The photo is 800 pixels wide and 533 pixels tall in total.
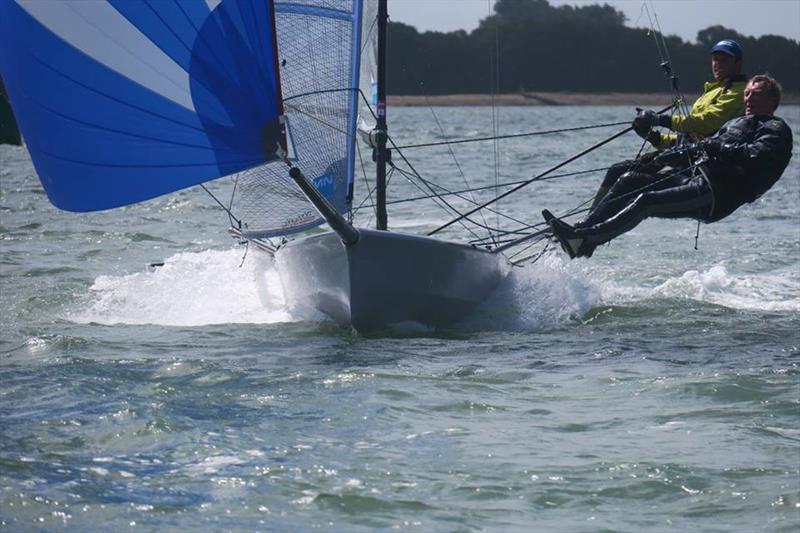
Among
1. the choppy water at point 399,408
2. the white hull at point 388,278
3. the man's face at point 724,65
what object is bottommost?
the choppy water at point 399,408

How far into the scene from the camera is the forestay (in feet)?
22.9

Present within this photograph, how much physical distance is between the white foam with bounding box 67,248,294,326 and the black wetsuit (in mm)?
1992

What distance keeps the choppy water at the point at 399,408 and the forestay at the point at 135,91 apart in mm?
900

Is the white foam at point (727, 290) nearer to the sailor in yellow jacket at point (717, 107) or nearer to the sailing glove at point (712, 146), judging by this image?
the sailor in yellow jacket at point (717, 107)

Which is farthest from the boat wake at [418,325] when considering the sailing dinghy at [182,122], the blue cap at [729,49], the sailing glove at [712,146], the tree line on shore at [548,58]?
the tree line on shore at [548,58]

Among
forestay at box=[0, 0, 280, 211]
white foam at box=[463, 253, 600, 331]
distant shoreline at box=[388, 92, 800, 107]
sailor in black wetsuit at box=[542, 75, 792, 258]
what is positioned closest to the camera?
forestay at box=[0, 0, 280, 211]

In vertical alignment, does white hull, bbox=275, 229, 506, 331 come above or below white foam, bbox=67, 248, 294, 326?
above

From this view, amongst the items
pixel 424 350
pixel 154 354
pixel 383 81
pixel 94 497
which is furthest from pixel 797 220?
pixel 94 497

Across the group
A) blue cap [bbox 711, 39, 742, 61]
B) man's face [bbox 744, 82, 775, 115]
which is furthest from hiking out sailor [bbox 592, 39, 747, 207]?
man's face [bbox 744, 82, 775, 115]

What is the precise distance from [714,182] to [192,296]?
11.7ft

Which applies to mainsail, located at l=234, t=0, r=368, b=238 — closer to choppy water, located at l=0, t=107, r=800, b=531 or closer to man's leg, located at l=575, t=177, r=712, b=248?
choppy water, located at l=0, t=107, r=800, b=531

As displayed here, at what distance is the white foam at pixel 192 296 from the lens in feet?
27.2

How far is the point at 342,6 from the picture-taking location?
8305mm

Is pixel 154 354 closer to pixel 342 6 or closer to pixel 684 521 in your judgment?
pixel 342 6
